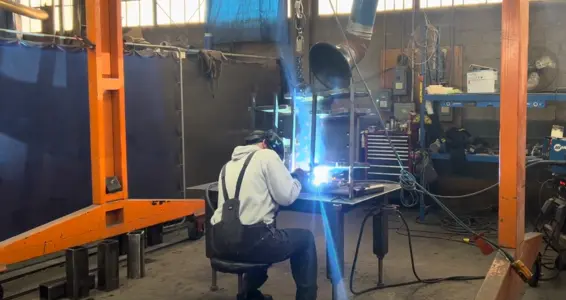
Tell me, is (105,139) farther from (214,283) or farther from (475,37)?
(475,37)

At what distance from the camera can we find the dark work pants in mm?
3436

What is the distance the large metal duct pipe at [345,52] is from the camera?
376cm

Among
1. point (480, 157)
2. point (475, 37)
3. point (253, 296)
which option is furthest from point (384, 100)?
point (253, 296)

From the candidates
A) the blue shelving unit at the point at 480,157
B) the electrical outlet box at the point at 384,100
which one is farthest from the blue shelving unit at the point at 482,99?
the electrical outlet box at the point at 384,100

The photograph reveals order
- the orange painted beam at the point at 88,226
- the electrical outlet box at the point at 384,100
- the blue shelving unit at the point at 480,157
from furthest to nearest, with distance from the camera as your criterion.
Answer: the electrical outlet box at the point at 384,100, the blue shelving unit at the point at 480,157, the orange painted beam at the point at 88,226

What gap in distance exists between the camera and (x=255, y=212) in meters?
3.46

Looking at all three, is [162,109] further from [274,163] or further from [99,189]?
[274,163]

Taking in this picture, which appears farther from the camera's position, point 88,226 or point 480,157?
point 480,157

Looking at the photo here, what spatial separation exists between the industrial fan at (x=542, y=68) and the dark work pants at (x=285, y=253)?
402 cm

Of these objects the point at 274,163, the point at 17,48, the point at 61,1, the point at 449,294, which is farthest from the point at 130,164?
the point at 61,1

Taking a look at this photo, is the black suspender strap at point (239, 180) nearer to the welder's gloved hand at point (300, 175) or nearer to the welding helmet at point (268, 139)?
the welding helmet at point (268, 139)

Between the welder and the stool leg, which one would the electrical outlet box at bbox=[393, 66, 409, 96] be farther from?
the welder

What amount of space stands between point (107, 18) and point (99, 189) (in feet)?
4.65

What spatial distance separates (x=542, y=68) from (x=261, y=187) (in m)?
4.45
